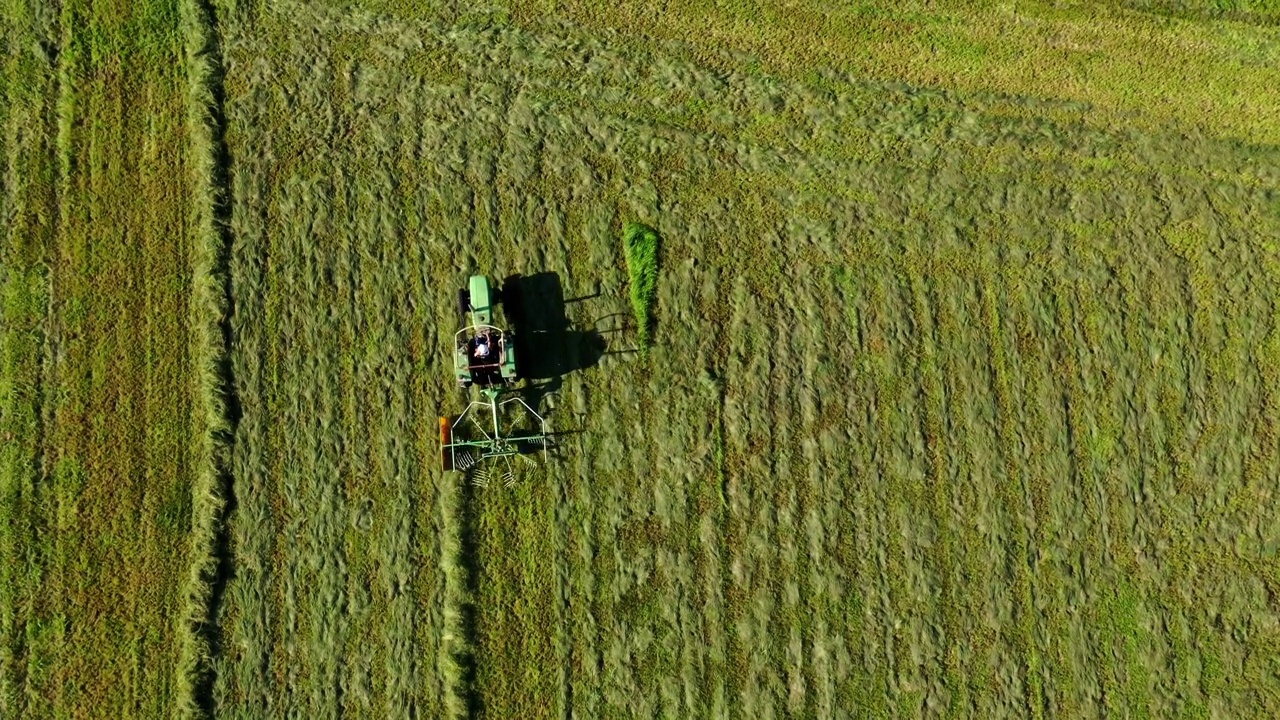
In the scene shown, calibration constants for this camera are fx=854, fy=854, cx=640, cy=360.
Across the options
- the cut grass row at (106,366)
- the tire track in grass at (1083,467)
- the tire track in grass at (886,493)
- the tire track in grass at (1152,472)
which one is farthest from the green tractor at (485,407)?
the tire track in grass at (1152,472)

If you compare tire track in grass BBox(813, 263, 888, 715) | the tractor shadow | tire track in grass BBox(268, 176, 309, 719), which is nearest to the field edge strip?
tire track in grass BBox(268, 176, 309, 719)

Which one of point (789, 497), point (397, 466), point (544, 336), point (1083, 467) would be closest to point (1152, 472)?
point (1083, 467)

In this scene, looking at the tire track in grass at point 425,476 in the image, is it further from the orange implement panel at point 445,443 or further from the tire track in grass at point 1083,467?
the tire track in grass at point 1083,467

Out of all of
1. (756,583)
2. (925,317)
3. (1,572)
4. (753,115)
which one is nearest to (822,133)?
(753,115)

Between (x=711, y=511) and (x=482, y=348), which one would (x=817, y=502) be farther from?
(x=482, y=348)

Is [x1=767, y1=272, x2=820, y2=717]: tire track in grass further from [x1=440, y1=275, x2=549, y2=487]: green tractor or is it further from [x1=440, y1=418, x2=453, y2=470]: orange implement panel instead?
[x1=440, y1=418, x2=453, y2=470]: orange implement panel

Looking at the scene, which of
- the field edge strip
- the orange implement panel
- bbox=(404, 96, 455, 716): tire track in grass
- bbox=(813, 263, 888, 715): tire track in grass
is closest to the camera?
the field edge strip
